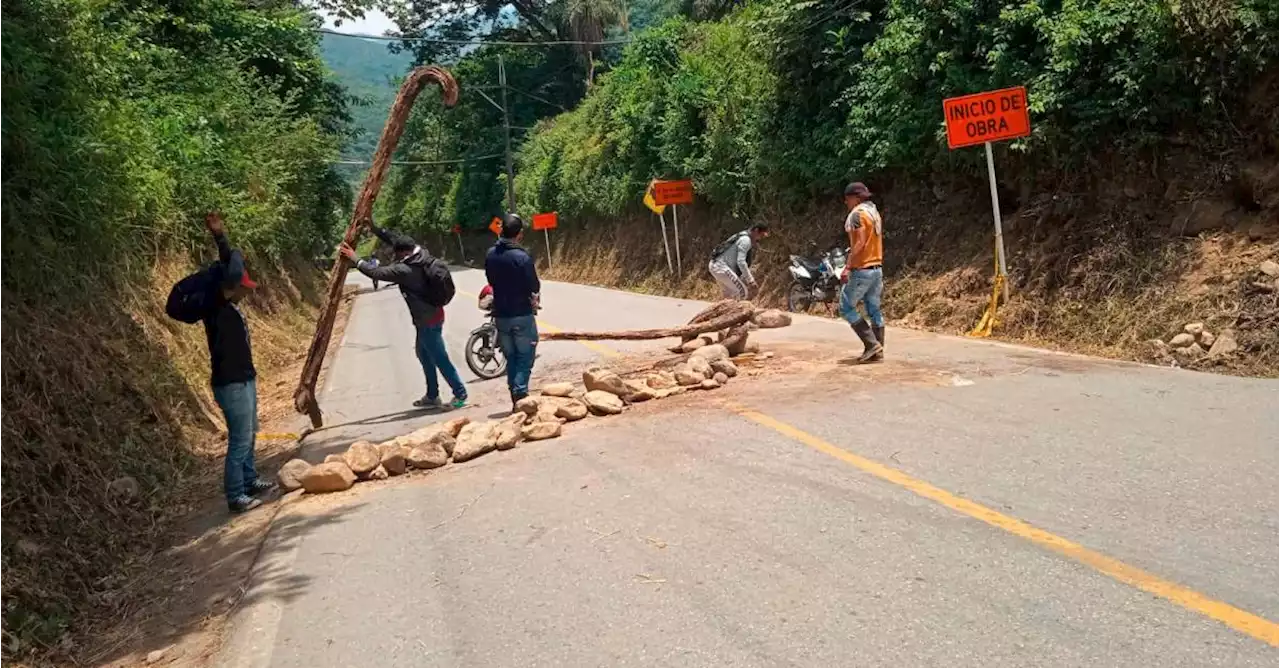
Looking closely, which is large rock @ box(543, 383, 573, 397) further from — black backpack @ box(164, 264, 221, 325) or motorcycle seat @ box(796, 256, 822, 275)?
motorcycle seat @ box(796, 256, 822, 275)

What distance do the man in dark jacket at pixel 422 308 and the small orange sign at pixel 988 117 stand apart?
21.9ft

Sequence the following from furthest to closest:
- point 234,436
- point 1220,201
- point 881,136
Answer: point 881,136 < point 1220,201 < point 234,436

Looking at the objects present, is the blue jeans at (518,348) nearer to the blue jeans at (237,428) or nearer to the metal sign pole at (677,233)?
the blue jeans at (237,428)

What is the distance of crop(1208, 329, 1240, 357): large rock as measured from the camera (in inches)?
340

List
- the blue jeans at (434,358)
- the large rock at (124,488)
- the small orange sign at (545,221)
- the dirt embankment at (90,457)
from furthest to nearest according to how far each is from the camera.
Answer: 1. the small orange sign at (545,221)
2. the blue jeans at (434,358)
3. the large rock at (124,488)
4. the dirt embankment at (90,457)

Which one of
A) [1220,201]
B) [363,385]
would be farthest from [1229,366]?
[363,385]

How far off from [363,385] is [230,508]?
19.7 ft

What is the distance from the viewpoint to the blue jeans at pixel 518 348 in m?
8.98

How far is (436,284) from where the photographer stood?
9.69 meters

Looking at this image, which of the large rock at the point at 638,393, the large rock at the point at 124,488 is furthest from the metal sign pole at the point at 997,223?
the large rock at the point at 124,488

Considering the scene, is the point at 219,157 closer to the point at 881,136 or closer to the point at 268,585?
the point at 881,136

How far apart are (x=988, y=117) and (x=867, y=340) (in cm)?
382

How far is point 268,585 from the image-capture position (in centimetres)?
529

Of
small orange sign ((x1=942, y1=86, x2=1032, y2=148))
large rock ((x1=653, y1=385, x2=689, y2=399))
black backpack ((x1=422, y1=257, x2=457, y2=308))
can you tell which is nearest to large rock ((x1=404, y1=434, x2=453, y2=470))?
large rock ((x1=653, y1=385, x2=689, y2=399))
